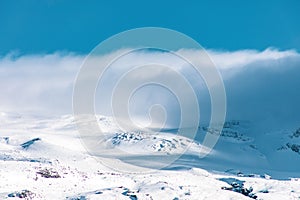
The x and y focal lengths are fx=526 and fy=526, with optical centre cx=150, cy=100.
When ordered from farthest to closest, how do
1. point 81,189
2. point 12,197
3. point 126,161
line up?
1. point 126,161
2. point 81,189
3. point 12,197

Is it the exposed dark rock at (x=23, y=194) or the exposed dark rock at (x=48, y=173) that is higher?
the exposed dark rock at (x=48, y=173)

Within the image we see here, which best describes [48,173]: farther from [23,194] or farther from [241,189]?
[241,189]

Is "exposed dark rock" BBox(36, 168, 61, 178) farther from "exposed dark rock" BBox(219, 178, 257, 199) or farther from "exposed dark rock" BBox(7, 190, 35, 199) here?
"exposed dark rock" BBox(219, 178, 257, 199)

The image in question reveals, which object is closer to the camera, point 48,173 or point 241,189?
point 241,189

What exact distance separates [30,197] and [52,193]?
3.45 m

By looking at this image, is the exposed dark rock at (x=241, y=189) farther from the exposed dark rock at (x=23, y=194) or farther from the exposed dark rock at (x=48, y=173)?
the exposed dark rock at (x=23, y=194)

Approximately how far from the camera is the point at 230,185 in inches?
2699

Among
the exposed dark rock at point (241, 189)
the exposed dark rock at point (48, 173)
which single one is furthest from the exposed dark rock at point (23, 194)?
the exposed dark rock at point (241, 189)

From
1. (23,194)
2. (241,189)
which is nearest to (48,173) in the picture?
(23,194)

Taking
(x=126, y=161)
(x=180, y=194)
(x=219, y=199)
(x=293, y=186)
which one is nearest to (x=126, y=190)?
(x=180, y=194)

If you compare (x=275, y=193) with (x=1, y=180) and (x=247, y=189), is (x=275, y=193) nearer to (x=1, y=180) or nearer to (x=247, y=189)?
(x=247, y=189)

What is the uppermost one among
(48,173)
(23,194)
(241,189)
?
(48,173)

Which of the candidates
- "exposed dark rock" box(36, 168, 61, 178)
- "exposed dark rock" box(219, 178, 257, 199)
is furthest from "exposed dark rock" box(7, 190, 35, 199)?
"exposed dark rock" box(219, 178, 257, 199)

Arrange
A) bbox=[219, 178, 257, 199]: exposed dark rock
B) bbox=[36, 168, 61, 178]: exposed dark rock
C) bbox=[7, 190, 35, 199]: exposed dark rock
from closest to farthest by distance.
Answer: bbox=[7, 190, 35, 199]: exposed dark rock < bbox=[219, 178, 257, 199]: exposed dark rock < bbox=[36, 168, 61, 178]: exposed dark rock
